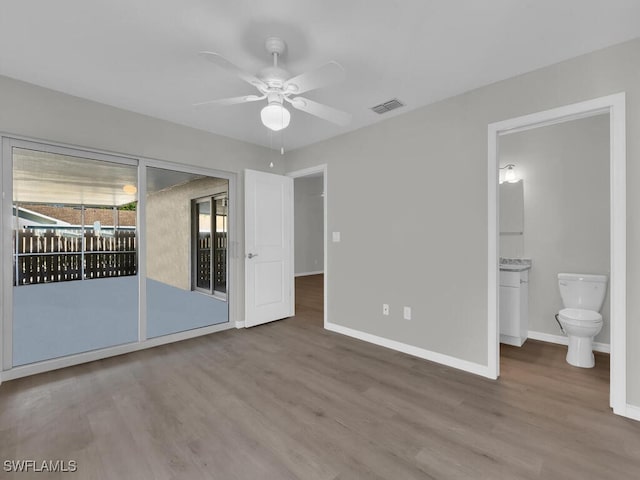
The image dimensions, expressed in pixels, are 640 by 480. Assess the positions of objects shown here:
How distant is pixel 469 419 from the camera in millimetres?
1965

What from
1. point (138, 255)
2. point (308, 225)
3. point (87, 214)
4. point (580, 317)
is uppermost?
point (308, 225)

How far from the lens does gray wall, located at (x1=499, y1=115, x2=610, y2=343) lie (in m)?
3.12

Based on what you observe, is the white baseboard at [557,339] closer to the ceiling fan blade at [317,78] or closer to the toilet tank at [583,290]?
the toilet tank at [583,290]

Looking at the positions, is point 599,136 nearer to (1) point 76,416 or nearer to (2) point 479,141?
(2) point 479,141

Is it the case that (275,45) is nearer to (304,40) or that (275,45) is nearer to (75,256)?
(304,40)

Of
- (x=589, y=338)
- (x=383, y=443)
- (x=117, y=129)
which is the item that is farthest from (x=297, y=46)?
(x=589, y=338)

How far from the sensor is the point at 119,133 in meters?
3.02

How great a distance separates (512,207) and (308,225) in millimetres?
6041

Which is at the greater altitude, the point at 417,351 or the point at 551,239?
the point at 551,239

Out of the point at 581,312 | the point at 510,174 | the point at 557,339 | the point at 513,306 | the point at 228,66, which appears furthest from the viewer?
the point at 510,174

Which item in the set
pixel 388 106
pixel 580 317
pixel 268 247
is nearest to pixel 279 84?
pixel 388 106

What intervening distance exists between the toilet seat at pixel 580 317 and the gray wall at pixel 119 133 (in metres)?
3.55

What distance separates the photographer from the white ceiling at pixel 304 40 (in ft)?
5.60

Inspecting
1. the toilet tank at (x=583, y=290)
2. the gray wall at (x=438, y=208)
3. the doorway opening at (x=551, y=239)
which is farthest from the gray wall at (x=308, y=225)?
the toilet tank at (x=583, y=290)
